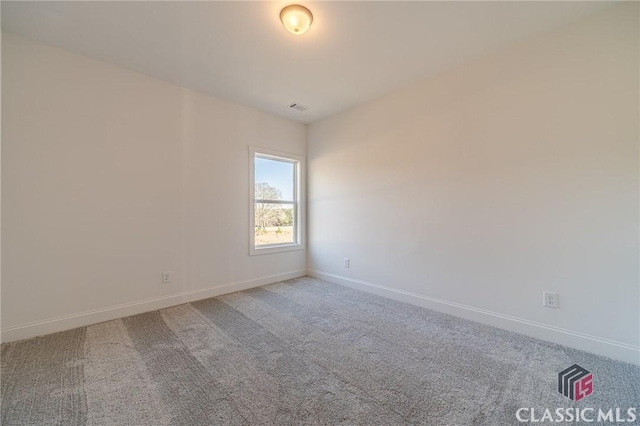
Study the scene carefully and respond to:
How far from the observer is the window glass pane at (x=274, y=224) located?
3.95 metres

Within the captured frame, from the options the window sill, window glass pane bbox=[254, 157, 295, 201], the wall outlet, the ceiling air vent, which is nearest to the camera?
the wall outlet

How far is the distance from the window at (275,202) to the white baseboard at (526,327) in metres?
1.59

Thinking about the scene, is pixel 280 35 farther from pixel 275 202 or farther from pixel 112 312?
pixel 112 312

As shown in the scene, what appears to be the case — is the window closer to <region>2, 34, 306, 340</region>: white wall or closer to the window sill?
the window sill

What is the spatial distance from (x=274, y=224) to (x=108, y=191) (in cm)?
211

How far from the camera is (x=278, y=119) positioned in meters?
4.07

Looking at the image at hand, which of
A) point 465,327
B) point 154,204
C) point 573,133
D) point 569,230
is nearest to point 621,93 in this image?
point 573,133

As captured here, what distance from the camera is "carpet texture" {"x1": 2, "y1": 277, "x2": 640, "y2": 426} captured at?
143 centimetres

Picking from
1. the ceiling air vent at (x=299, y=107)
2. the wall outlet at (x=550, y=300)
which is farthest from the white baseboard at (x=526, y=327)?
the ceiling air vent at (x=299, y=107)

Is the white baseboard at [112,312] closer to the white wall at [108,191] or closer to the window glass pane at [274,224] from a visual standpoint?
the white wall at [108,191]

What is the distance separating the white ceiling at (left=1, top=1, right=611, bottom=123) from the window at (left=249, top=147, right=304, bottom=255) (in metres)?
1.24

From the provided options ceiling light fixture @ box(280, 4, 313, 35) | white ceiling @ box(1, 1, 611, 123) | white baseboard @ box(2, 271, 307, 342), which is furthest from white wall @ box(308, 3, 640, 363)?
white baseboard @ box(2, 271, 307, 342)

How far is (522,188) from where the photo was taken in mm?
2359

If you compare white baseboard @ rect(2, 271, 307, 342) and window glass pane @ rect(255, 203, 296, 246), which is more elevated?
window glass pane @ rect(255, 203, 296, 246)
